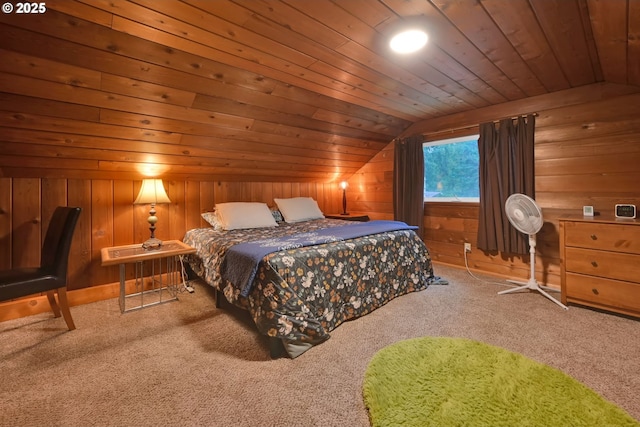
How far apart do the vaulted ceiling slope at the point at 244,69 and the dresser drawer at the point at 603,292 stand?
5.25 ft

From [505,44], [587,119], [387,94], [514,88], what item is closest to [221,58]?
[387,94]

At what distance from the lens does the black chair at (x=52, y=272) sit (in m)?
1.80

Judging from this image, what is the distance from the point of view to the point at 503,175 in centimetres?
308

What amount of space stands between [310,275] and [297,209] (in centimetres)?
178

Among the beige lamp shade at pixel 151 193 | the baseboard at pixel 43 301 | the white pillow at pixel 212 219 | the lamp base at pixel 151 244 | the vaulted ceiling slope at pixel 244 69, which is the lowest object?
the baseboard at pixel 43 301

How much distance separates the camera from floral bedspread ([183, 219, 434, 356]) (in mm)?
1805

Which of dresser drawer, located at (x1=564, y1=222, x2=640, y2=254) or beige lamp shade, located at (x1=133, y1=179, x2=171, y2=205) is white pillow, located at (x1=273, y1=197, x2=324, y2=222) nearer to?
beige lamp shade, located at (x1=133, y1=179, x2=171, y2=205)

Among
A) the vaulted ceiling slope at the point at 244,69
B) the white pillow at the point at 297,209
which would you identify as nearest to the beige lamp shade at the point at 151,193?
the vaulted ceiling slope at the point at 244,69

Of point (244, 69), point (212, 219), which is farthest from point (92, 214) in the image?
point (244, 69)

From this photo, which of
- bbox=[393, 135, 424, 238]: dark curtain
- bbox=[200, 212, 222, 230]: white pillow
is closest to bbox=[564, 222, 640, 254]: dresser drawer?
bbox=[393, 135, 424, 238]: dark curtain

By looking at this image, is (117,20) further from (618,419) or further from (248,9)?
(618,419)

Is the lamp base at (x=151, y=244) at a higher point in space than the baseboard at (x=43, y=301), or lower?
higher

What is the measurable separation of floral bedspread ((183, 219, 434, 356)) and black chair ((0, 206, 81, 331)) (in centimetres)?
95

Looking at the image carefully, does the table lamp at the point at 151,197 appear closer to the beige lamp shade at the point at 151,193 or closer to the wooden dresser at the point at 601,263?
the beige lamp shade at the point at 151,193
